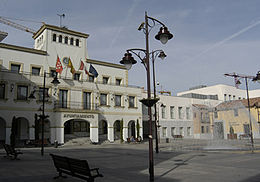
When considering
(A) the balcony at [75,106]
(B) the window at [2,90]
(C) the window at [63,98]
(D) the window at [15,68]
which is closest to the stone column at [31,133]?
(A) the balcony at [75,106]

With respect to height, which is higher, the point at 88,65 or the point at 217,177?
the point at 88,65

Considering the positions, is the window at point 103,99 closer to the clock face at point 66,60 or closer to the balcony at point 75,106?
the balcony at point 75,106

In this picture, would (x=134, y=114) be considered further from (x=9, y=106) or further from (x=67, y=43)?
(x=9, y=106)

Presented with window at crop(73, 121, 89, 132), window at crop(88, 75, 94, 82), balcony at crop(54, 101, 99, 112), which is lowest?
window at crop(73, 121, 89, 132)

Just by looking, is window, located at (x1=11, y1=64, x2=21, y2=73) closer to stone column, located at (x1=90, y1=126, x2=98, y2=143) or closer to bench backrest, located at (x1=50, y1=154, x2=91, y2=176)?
stone column, located at (x1=90, y1=126, x2=98, y2=143)

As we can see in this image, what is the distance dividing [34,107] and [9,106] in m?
2.88

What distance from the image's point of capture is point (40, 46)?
122 ft

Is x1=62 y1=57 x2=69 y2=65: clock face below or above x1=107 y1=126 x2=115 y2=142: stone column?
above

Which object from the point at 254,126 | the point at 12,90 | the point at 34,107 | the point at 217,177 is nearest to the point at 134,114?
the point at 34,107

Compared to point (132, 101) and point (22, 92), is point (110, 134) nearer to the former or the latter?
point (132, 101)

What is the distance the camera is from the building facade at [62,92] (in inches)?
1198

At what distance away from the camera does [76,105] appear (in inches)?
1364

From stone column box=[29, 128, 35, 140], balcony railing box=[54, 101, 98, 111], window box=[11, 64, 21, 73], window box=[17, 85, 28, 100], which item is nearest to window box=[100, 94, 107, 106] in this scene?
balcony railing box=[54, 101, 98, 111]

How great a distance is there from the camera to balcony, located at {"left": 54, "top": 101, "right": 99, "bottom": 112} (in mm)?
32778
